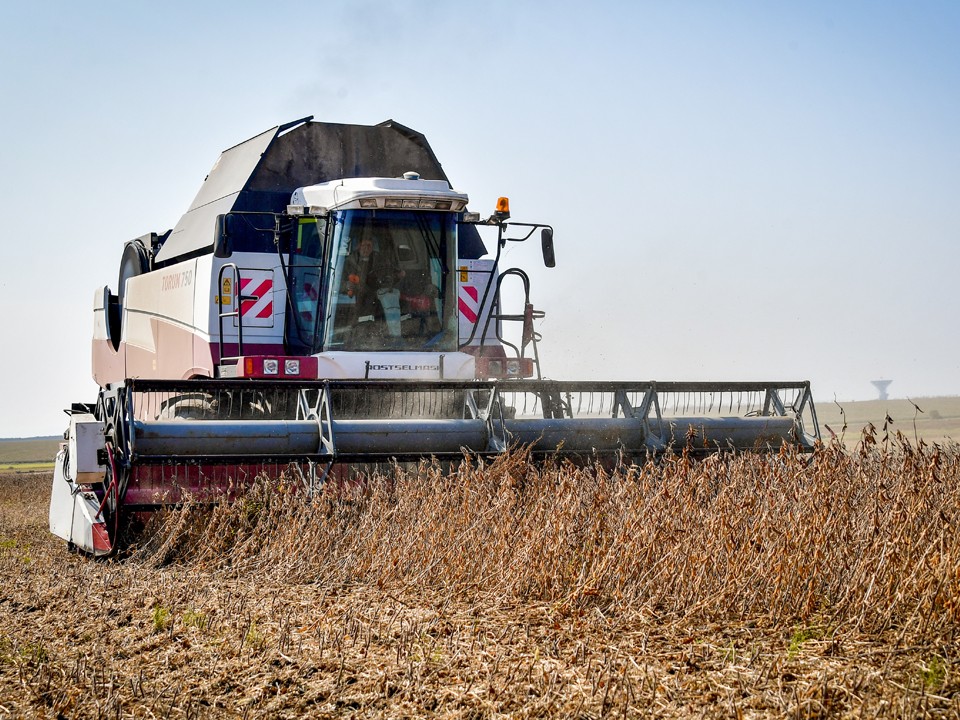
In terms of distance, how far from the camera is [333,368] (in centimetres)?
821

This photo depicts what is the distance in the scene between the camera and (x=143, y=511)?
6.57 m

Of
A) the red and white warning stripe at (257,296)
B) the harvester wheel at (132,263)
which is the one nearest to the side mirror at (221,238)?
the red and white warning stripe at (257,296)

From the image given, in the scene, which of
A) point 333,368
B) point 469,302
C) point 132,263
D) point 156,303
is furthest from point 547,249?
point 132,263

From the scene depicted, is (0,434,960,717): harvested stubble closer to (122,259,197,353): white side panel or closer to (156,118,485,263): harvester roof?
(122,259,197,353): white side panel

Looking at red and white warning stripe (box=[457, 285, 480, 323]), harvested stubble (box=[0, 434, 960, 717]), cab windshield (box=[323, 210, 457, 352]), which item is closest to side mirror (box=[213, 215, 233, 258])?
cab windshield (box=[323, 210, 457, 352])

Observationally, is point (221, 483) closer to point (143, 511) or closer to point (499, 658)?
point (143, 511)

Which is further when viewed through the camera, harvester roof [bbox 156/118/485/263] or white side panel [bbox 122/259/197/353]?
harvester roof [bbox 156/118/485/263]

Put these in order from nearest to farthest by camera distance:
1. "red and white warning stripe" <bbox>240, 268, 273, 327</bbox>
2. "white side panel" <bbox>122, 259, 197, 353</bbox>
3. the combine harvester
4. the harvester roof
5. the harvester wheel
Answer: the combine harvester → "red and white warning stripe" <bbox>240, 268, 273, 327</bbox> → "white side panel" <bbox>122, 259, 197, 353</bbox> → the harvester roof → the harvester wheel

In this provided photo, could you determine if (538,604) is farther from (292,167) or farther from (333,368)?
(292,167)

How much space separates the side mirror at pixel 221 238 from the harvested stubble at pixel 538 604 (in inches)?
95.7

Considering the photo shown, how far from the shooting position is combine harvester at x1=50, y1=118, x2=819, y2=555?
22.7ft

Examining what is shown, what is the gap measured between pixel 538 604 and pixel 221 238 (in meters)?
4.53

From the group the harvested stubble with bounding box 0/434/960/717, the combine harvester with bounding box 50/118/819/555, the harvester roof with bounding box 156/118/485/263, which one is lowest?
the harvested stubble with bounding box 0/434/960/717

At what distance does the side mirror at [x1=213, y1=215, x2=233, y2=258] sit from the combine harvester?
0.02m
